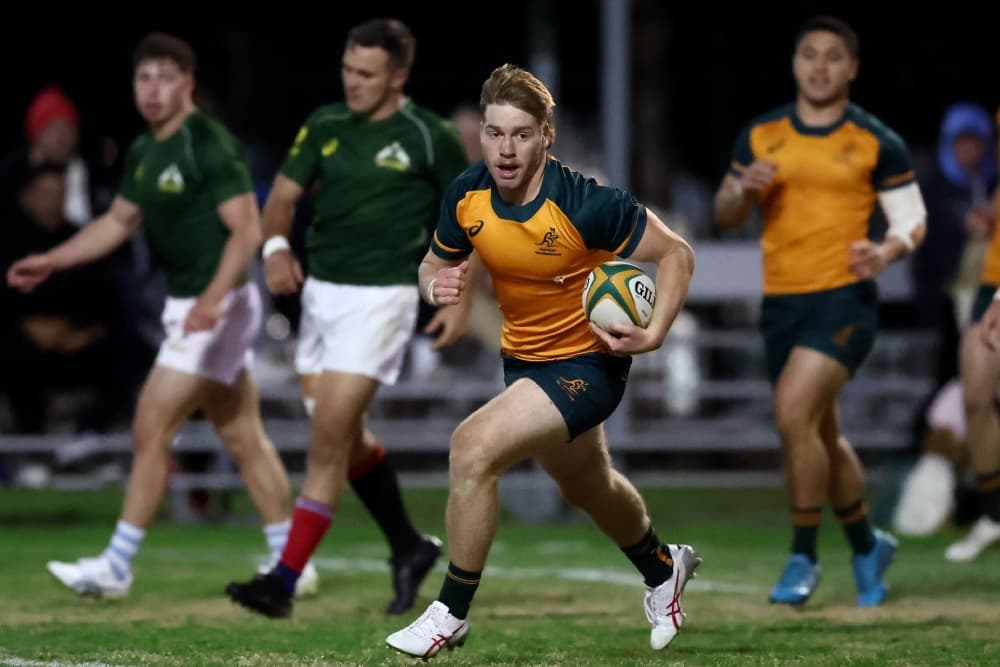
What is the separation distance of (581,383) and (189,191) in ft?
9.92

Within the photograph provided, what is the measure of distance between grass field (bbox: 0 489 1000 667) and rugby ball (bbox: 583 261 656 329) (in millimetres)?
1258

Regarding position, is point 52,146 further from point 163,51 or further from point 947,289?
point 947,289

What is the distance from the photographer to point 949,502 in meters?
13.1

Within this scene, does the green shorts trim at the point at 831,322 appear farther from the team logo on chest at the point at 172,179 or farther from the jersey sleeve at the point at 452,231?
the team logo on chest at the point at 172,179

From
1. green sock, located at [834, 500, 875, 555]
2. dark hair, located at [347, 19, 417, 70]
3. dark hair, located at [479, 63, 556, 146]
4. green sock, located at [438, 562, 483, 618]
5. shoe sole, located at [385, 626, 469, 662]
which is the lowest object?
green sock, located at [834, 500, 875, 555]

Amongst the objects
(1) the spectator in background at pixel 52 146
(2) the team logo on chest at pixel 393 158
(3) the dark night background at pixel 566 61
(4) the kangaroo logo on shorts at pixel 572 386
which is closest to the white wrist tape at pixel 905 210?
(2) the team logo on chest at pixel 393 158

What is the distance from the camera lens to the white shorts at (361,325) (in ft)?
29.1

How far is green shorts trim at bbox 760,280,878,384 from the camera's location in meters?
9.01

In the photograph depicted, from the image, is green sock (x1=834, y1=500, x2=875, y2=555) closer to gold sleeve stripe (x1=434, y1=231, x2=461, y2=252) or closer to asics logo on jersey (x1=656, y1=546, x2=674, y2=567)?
asics logo on jersey (x1=656, y1=546, x2=674, y2=567)

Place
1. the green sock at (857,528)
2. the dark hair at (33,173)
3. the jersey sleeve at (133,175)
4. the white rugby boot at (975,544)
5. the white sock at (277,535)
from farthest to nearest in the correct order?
the dark hair at (33,173) < the white rugby boot at (975,544) < the white sock at (277,535) < the jersey sleeve at (133,175) < the green sock at (857,528)

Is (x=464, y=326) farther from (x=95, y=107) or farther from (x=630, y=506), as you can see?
(x=95, y=107)

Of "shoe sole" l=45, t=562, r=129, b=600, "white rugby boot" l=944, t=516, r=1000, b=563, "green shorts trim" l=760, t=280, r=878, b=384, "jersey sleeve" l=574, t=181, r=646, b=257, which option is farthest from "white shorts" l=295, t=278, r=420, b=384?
"white rugby boot" l=944, t=516, r=1000, b=563

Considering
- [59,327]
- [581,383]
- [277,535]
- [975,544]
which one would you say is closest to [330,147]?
[277,535]

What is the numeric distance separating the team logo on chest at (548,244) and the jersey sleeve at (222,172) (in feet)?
8.44
